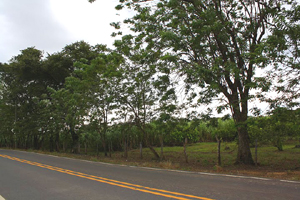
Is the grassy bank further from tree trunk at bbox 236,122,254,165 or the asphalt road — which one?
the asphalt road

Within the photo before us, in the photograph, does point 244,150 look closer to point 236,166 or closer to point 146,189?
point 236,166

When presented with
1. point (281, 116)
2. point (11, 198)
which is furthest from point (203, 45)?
point (11, 198)

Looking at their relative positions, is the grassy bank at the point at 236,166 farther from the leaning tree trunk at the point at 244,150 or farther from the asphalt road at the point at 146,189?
the asphalt road at the point at 146,189

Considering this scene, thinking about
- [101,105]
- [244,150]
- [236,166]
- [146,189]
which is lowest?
[236,166]

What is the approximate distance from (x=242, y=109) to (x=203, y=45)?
3981mm

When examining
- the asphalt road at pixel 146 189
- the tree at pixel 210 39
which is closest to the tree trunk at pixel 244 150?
the tree at pixel 210 39

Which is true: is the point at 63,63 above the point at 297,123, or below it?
above

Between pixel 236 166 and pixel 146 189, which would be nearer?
pixel 146 189

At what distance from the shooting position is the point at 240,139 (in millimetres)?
13445

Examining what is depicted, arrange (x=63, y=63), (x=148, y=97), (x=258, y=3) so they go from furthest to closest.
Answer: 1. (x=63, y=63)
2. (x=148, y=97)
3. (x=258, y=3)

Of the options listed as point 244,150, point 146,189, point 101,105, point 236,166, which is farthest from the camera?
point 101,105

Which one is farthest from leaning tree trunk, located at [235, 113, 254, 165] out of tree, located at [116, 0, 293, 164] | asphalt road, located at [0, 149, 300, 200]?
asphalt road, located at [0, 149, 300, 200]

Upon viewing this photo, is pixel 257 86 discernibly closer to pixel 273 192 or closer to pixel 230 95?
pixel 230 95

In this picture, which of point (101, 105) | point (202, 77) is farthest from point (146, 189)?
point (101, 105)
